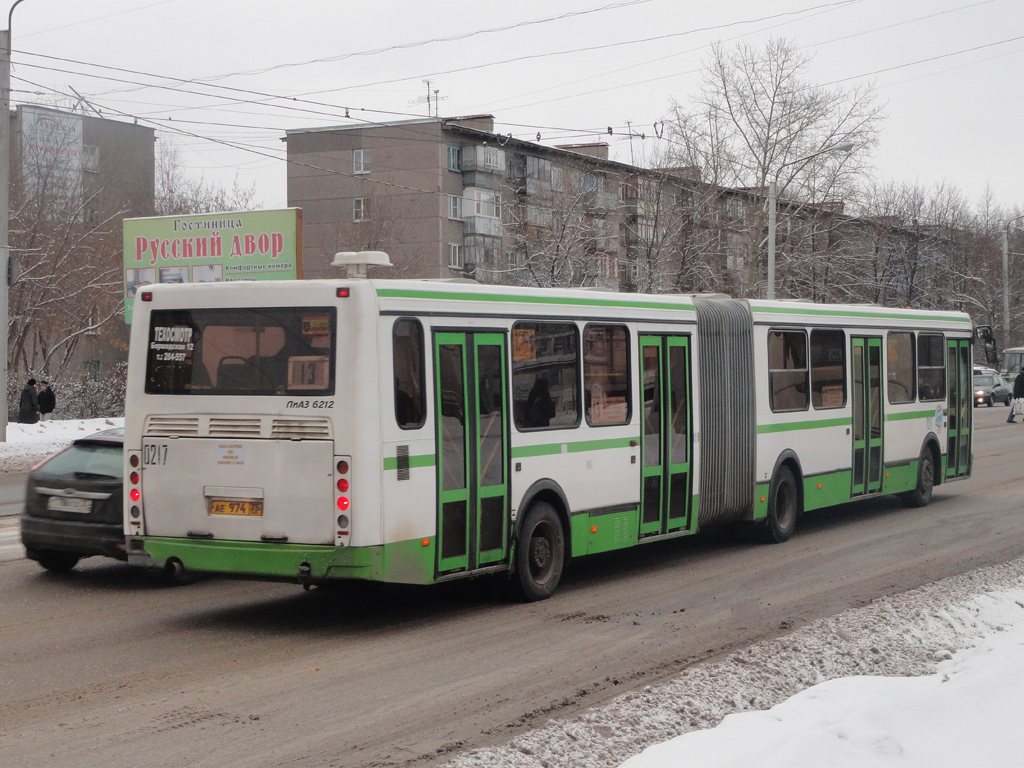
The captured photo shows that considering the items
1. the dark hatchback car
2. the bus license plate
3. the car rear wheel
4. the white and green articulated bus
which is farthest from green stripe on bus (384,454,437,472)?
the car rear wheel

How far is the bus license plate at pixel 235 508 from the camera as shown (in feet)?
28.9

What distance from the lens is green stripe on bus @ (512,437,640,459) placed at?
33.0 feet

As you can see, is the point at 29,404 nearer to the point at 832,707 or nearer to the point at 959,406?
the point at 959,406

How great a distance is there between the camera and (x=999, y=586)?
35.4 ft

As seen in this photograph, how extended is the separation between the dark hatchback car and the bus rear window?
163cm

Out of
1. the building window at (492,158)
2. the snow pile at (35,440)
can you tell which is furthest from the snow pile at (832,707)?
the building window at (492,158)

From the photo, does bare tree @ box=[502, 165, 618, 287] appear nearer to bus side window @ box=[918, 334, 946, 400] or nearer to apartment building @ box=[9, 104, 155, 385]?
apartment building @ box=[9, 104, 155, 385]

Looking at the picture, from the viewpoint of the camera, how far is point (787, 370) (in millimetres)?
14320

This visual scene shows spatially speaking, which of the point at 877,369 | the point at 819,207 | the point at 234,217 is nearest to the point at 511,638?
the point at 877,369

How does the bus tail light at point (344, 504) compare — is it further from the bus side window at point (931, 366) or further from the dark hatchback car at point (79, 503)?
the bus side window at point (931, 366)

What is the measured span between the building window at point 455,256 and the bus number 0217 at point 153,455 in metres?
58.6

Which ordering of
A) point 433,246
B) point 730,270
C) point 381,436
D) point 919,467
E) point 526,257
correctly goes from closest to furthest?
1. point 381,436
2. point 919,467
3. point 526,257
4. point 730,270
5. point 433,246

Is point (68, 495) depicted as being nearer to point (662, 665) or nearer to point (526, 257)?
point (662, 665)

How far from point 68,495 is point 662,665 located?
5629 millimetres
